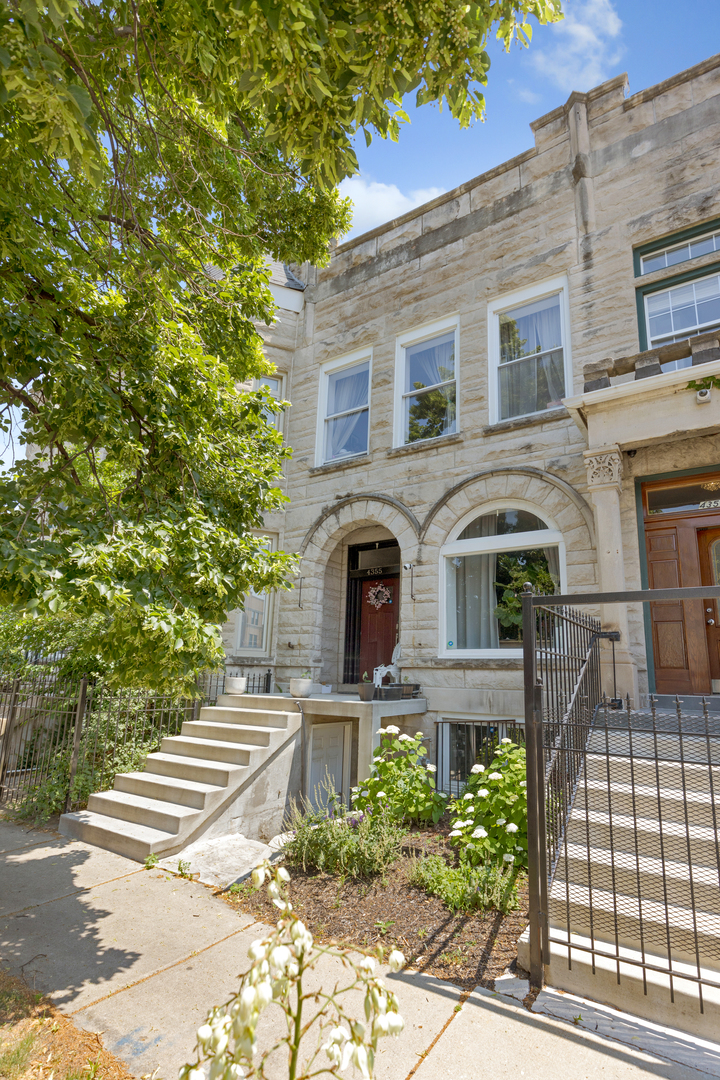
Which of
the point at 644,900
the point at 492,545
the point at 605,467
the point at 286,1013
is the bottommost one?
the point at 644,900

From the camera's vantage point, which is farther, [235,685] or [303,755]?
[235,685]

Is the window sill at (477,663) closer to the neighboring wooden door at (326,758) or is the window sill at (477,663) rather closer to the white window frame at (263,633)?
the neighboring wooden door at (326,758)

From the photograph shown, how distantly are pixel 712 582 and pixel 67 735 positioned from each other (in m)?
9.06

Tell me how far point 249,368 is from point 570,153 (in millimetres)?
7656

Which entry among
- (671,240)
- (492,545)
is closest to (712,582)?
(492,545)

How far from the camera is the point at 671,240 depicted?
8.75 m

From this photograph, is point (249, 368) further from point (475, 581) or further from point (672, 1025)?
point (672, 1025)

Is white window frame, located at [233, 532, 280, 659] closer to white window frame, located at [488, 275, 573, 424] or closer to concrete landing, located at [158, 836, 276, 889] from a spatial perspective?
white window frame, located at [488, 275, 573, 424]

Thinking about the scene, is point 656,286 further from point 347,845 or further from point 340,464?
point 347,845

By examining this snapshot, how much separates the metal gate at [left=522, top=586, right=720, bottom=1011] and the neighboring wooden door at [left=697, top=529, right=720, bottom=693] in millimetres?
2933

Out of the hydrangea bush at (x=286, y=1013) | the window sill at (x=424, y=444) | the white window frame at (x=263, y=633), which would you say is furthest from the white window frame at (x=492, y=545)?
the hydrangea bush at (x=286, y=1013)

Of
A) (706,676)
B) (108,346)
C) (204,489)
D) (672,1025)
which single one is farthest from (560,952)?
(108,346)

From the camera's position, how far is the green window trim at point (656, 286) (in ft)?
27.5

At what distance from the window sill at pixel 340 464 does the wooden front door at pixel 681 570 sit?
5142mm
